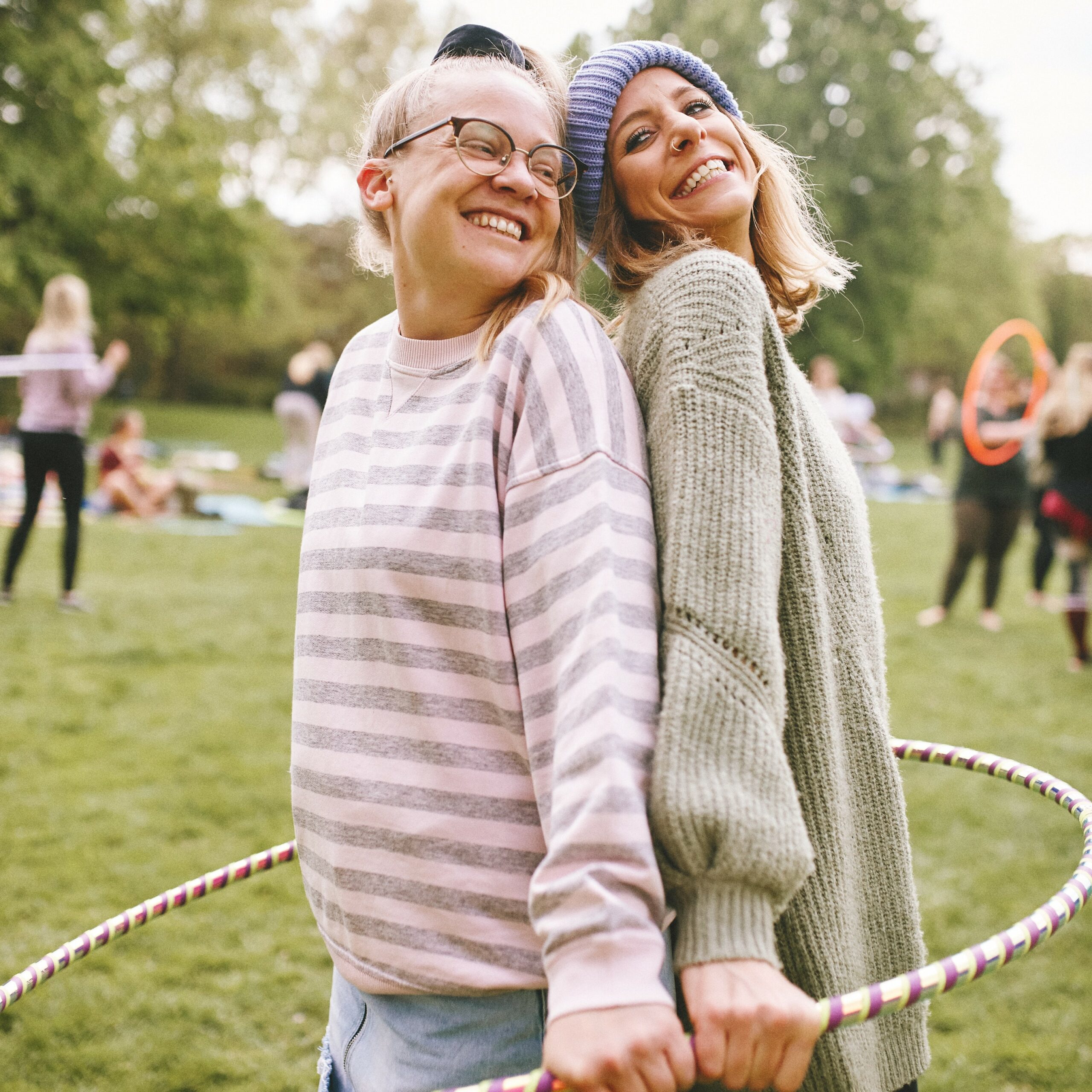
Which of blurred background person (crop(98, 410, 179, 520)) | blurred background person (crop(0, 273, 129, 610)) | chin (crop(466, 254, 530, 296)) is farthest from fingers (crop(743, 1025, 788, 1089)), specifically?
blurred background person (crop(98, 410, 179, 520))

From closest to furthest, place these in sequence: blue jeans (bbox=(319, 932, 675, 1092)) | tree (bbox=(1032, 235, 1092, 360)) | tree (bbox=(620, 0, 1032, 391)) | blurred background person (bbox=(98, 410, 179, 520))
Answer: blue jeans (bbox=(319, 932, 675, 1092)) → blurred background person (bbox=(98, 410, 179, 520)) → tree (bbox=(620, 0, 1032, 391)) → tree (bbox=(1032, 235, 1092, 360))

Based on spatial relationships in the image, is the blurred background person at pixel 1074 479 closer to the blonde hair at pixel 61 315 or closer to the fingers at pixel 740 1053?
the blonde hair at pixel 61 315

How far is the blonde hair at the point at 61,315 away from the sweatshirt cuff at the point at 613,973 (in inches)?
316

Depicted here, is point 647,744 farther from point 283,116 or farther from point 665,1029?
point 283,116

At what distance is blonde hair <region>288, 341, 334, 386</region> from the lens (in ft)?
46.2

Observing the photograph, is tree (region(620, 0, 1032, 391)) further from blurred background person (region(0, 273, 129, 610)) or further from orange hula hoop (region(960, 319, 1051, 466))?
blurred background person (region(0, 273, 129, 610))

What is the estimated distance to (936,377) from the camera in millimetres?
50531

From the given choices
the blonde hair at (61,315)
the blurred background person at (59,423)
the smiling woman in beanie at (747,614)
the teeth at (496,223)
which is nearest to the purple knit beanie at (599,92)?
the smiling woman in beanie at (747,614)

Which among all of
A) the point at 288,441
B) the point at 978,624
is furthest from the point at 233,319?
the point at 978,624

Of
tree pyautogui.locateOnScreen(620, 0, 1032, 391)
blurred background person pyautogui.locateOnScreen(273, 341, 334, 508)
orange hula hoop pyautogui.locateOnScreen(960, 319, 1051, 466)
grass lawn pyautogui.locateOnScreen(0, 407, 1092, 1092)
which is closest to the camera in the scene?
grass lawn pyautogui.locateOnScreen(0, 407, 1092, 1092)

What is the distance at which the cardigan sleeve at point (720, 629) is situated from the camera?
1213mm

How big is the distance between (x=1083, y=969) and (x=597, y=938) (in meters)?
3.56

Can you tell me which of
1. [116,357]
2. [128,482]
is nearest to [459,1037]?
[116,357]

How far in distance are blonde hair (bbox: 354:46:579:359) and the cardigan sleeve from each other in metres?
0.21
